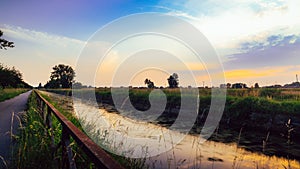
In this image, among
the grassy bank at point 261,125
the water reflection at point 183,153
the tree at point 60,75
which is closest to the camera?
the water reflection at point 183,153

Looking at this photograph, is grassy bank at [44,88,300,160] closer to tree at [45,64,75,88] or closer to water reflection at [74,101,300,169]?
water reflection at [74,101,300,169]

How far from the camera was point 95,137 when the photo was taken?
5.93 m

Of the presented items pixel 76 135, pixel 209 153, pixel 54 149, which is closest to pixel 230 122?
pixel 209 153

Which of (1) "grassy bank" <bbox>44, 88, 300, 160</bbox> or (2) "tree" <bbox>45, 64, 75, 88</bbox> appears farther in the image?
(2) "tree" <bbox>45, 64, 75, 88</bbox>

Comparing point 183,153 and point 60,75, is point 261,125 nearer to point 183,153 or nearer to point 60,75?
point 183,153

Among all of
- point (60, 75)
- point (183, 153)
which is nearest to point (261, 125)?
point (183, 153)

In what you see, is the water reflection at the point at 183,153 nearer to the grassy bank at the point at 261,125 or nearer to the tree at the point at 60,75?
the grassy bank at the point at 261,125

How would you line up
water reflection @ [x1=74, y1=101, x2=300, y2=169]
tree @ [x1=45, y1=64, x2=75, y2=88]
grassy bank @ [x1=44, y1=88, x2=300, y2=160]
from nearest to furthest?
water reflection @ [x1=74, y1=101, x2=300, y2=169] < grassy bank @ [x1=44, y1=88, x2=300, y2=160] < tree @ [x1=45, y1=64, x2=75, y2=88]

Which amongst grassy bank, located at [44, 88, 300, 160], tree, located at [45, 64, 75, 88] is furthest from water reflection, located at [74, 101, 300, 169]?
tree, located at [45, 64, 75, 88]

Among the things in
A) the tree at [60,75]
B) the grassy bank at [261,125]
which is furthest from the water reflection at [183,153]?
the tree at [60,75]

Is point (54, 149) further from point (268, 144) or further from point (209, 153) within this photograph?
point (268, 144)

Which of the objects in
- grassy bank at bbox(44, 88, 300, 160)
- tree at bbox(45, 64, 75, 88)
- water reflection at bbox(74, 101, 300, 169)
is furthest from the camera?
tree at bbox(45, 64, 75, 88)

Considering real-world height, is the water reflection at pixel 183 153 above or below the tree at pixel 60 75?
below

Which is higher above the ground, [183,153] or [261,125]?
[261,125]
